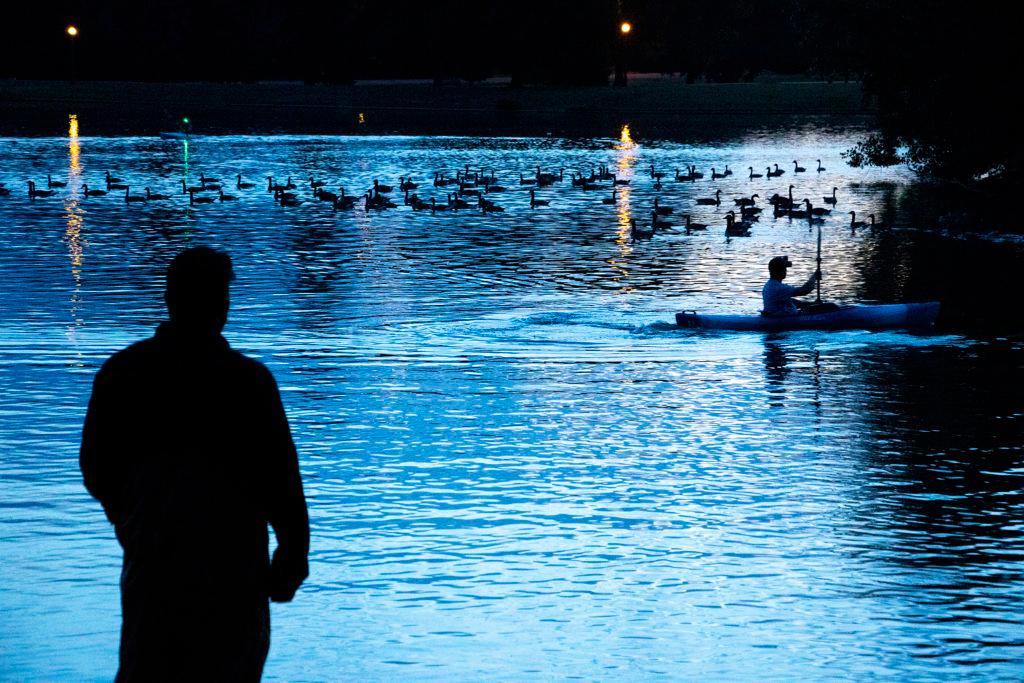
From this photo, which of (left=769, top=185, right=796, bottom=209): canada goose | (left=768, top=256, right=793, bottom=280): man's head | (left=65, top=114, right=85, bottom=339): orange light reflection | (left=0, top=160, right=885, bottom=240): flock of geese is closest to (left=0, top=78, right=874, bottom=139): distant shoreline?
(left=65, top=114, right=85, bottom=339): orange light reflection

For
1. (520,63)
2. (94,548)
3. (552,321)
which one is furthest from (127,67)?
(94,548)

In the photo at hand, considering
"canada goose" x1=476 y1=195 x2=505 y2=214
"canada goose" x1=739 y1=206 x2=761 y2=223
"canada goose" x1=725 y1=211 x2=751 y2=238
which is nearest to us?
"canada goose" x1=725 y1=211 x2=751 y2=238

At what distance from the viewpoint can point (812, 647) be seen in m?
10.9

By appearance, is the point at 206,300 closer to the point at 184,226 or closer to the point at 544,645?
the point at 544,645

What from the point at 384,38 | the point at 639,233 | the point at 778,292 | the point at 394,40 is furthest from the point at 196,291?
the point at 384,38

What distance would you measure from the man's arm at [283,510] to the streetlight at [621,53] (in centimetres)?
10940

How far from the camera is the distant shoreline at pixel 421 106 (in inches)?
3905

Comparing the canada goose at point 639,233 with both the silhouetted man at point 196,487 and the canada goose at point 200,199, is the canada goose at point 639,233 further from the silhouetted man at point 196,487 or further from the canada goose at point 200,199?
the silhouetted man at point 196,487

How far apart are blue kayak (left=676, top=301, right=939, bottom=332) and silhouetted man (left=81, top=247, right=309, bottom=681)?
64.6 ft

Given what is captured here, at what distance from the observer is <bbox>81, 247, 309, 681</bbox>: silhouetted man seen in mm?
6445

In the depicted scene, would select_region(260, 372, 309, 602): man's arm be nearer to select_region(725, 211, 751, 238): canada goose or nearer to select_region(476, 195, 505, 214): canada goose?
select_region(725, 211, 751, 238): canada goose

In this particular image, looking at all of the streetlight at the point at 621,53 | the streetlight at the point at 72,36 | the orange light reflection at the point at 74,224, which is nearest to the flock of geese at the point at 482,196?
the orange light reflection at the point at 74,224

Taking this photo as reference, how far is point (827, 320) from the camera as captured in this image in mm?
25906

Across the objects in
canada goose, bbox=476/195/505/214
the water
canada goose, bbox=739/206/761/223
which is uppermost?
canada goose, bbox=476/195/505/214
